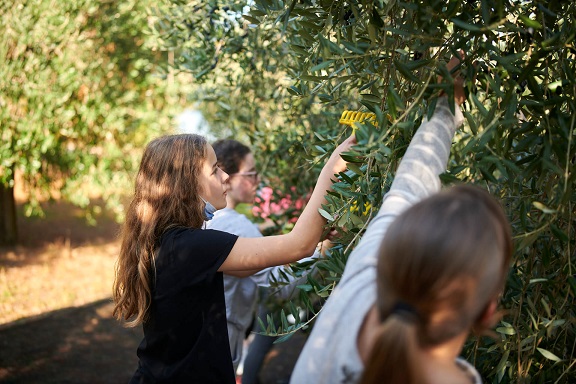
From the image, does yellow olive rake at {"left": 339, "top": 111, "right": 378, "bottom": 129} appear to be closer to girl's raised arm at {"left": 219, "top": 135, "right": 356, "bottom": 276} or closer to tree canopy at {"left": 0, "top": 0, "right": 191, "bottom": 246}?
girl's raised arm at {"left": 219, "top": 135, "right": 356, "bottom": 276}

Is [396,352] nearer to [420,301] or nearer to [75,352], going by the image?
[420,301]

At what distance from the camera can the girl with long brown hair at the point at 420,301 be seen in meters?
1.19

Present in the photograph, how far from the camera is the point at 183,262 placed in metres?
2.21

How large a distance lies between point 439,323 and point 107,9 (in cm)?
1038

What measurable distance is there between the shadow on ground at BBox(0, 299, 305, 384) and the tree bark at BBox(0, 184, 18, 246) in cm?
370

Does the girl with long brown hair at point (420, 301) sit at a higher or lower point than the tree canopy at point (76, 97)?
higher

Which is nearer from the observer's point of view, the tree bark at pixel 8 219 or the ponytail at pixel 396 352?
the ponytail at pixel 396 352

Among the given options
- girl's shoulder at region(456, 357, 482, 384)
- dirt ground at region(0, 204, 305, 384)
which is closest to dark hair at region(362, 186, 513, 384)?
girl's shoulder at region(456, 357, 482, 384)

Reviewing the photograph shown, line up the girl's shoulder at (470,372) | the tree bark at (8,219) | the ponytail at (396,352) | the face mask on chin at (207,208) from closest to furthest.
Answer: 1. the ponytail at (396,352)
2. the girl's shoulder at (470,372)
3. the face mask on chin at (207,208)
4. the tree bark at (8,219)

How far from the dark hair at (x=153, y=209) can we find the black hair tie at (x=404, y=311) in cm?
126

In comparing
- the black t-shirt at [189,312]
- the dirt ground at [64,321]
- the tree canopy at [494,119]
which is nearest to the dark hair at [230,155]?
the tree canopy at [494,119]

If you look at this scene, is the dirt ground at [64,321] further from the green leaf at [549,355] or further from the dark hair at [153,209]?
the green leaf at [549,355]

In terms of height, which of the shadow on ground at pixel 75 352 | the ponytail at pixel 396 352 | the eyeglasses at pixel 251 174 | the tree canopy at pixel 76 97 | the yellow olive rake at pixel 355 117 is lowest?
the shadow on ground at pixel 75 352

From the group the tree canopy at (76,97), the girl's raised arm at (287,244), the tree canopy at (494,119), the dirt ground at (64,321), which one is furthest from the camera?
the tree canopy at (76,97)
